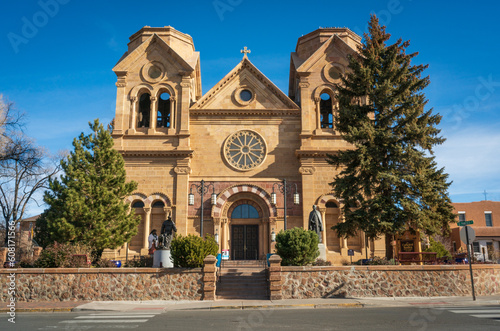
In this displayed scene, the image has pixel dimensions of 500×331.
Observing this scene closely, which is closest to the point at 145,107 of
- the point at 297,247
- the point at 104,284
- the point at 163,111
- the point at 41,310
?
the point at 163,111

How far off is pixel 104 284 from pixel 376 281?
11.9 m

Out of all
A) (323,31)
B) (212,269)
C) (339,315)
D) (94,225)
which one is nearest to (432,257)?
(339,315)

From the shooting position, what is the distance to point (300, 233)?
18.6m

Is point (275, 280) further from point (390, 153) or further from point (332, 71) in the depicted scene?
point (332, 71)

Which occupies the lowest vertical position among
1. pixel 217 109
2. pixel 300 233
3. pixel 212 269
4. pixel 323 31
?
pixel 212 269

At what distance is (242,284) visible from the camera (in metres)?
19.5

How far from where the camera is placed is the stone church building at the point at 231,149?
93.5 feet

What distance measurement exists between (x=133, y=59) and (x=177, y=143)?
7.78 metres

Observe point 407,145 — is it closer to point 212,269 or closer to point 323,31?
point 212,269

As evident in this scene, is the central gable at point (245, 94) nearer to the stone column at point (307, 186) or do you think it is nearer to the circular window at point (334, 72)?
the circular window at point (334, 72)

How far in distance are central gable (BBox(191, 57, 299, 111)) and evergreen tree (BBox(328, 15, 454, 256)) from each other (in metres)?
9.30

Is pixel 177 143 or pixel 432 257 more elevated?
pixel 177 143

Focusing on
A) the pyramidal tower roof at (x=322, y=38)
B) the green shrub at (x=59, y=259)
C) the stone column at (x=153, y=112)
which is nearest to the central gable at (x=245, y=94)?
the stone column at (x=153, y=112)

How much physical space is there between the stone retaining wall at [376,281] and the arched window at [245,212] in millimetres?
12135
